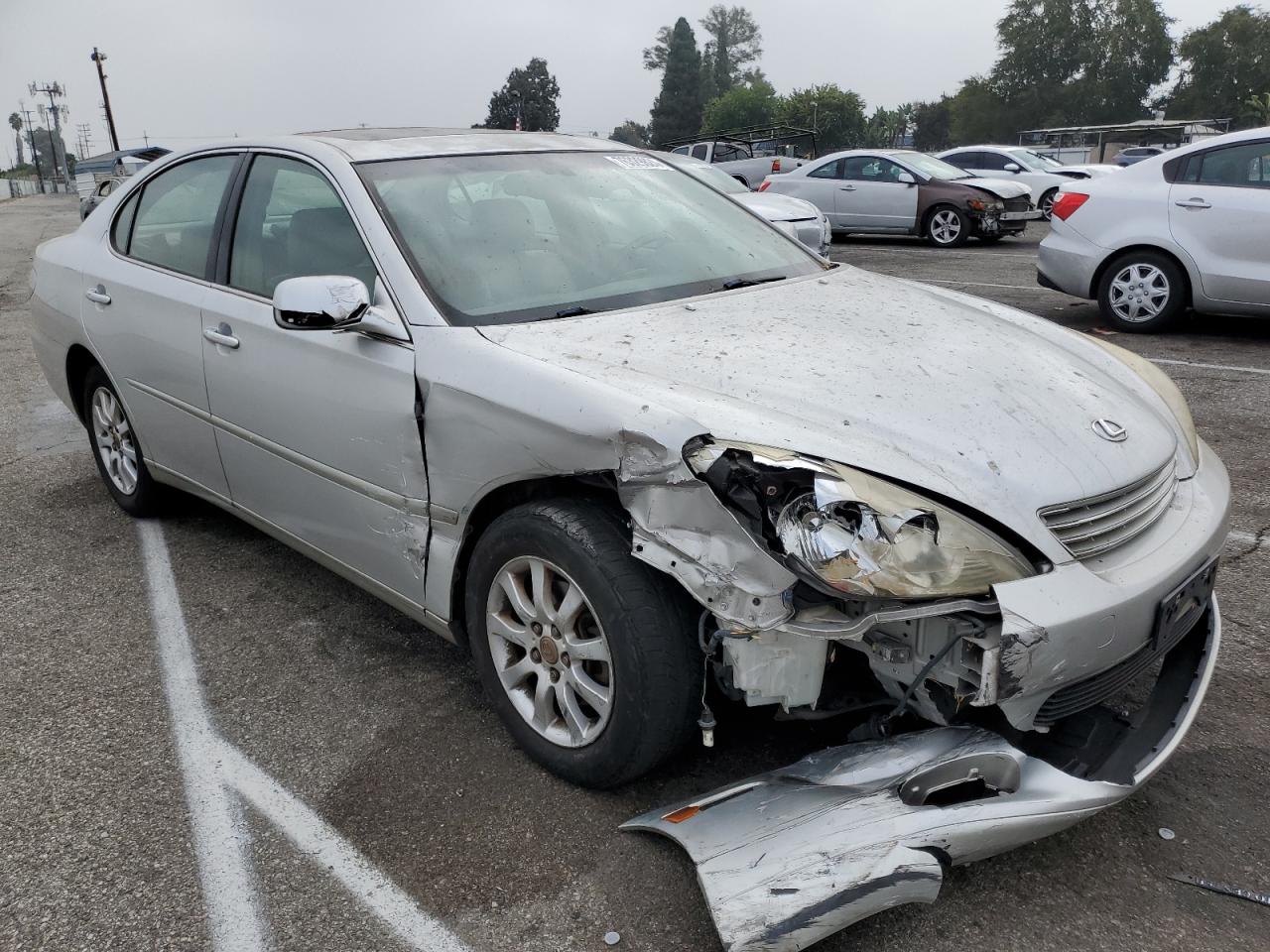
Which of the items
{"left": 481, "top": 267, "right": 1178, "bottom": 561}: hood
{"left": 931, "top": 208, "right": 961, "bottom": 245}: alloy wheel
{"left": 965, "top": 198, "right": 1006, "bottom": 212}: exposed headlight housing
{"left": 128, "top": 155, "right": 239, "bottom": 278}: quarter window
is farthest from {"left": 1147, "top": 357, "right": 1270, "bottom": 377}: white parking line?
{"left": 931, "top": 208, "right": 961, "bottom": 245}: alloy wheel

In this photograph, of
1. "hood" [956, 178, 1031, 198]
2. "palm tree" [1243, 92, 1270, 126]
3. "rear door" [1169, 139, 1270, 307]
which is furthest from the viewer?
"palm tree" [1243, 92, 1270, 126]

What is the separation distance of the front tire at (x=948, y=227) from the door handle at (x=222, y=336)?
12.9 metres

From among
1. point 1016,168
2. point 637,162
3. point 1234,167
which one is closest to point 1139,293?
point 1234,167

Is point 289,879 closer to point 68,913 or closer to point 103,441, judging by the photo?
point 68,913

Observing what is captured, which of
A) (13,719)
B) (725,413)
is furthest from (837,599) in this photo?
(13,719)

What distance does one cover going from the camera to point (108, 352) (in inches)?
167

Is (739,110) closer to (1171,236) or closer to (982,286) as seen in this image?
(982,286)

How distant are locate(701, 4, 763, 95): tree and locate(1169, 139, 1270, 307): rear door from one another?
122956 millimetres

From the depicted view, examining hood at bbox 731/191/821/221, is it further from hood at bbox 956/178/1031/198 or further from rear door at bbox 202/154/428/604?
hood at bbox 956/178/1031/198

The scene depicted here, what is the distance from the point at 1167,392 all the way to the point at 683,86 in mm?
115327

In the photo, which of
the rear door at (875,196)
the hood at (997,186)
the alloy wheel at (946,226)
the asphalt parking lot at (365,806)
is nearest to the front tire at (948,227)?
the alloy wheel at (946,226)

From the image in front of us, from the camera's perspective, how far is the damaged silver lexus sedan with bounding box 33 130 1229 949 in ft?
6.82

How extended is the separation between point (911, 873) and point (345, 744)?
1.67m

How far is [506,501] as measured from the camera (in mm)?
2740
